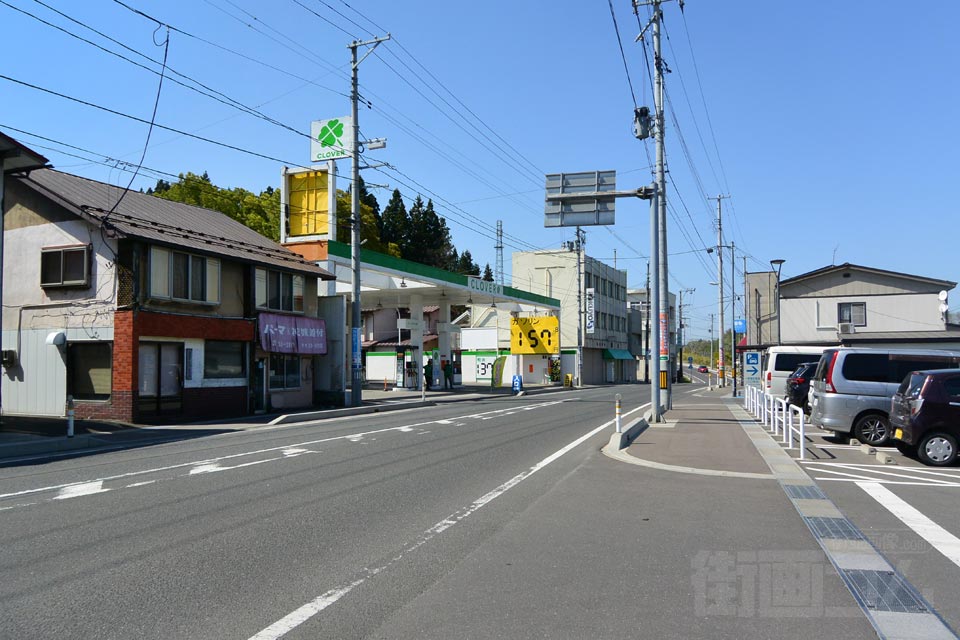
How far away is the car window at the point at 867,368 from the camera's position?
15.2 m

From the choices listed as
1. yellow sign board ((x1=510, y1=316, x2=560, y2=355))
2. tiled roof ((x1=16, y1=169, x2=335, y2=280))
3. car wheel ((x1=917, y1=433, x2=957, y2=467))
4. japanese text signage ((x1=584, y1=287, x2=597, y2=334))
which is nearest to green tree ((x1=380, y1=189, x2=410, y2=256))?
japanese text signage ((x1=584, y1=287, x2=597, y2=334))

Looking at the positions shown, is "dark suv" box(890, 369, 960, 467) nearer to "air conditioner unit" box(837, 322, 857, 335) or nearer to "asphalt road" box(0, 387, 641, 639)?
"asphalt road" box(0, 387, 641, 639)

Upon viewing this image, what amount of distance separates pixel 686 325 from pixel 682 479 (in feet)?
380

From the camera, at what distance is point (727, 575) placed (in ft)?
20.2

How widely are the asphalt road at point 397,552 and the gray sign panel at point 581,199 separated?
10352mm

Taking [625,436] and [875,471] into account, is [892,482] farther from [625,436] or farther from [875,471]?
[625,436]

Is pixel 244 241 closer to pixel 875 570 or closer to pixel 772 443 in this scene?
pixel 772 443

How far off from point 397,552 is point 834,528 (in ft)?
15.2

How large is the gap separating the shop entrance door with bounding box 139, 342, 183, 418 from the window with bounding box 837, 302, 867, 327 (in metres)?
40.8

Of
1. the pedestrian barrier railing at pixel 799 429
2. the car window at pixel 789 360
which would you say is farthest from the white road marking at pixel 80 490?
the car window at pixel 789 360

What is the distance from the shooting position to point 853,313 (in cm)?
4728

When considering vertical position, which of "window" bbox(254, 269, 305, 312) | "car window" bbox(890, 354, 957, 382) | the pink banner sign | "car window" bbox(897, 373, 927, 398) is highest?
"window" bbox(254, 269, 305, 312)

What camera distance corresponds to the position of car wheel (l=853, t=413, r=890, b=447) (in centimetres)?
1509

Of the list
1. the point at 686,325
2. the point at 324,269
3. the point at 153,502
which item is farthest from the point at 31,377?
the point at 686,325
